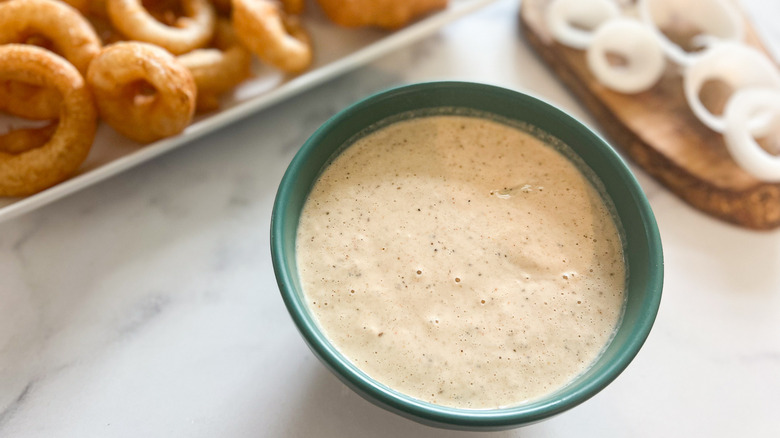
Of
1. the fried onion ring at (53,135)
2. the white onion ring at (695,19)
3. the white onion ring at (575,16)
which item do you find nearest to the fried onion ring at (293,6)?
the fried onion ring at (53,135)

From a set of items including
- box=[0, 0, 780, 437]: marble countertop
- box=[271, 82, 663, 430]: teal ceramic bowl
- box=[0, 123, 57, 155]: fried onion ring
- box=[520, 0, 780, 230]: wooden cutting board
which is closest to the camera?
box=[271, 82, 663, 430]: teal ceramic bowl

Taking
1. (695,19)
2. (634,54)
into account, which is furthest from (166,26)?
(695,19)

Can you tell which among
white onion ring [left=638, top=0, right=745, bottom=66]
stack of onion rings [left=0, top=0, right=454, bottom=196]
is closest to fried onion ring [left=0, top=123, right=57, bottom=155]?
stack of onion rings [left=0, top=0, right=454, bottom=196]

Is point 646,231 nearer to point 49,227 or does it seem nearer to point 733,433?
point 733,433

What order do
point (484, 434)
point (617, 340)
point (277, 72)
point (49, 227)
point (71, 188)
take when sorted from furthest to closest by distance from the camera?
point (277, 72)
point (49, 227)
point (71, 188)
point (484, 434)
point (617, 340)

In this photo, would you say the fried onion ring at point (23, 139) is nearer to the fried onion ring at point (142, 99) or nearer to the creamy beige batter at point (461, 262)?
the fried onion ring at point (142, 99)

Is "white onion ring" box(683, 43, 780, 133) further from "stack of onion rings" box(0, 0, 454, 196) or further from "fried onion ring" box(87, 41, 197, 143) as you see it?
"fried onion ring" box(87, 41, 197, 143)

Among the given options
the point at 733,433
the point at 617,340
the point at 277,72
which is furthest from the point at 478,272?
the point at 277,72
